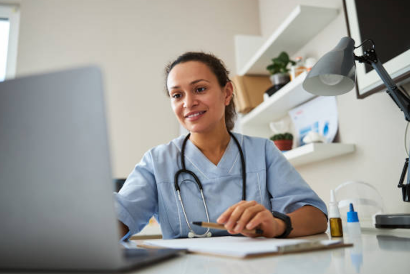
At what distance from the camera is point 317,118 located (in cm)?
177

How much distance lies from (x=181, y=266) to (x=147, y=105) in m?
2.35

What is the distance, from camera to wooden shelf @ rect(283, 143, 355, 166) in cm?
151

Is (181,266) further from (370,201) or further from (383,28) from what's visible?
(383,28)

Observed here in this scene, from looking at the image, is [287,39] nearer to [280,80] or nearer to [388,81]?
[280,80]

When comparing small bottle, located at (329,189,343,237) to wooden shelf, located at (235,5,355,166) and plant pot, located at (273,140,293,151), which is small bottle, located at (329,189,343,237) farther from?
plant pot, located at (273,140,293,151)

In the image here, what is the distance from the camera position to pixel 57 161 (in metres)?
0.34

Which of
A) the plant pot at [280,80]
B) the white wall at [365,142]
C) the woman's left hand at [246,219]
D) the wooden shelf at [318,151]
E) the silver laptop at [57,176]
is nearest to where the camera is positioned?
the silver laptop at [57,176]

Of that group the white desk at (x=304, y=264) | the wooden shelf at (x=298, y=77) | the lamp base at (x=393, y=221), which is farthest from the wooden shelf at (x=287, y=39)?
the white desk at (x=304, y=264)

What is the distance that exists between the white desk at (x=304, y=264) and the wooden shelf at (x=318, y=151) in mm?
1005

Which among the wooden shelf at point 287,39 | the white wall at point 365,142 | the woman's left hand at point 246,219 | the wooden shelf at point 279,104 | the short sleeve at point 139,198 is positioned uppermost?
the wooden shelf at point 287,39

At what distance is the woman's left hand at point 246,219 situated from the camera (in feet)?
2.07

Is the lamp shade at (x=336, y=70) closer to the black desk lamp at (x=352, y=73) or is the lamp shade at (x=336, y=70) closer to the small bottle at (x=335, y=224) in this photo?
the black desk lamp at (x=352, y=73)

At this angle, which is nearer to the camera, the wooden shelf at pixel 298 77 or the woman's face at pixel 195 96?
the woman's face at pixel 195 96

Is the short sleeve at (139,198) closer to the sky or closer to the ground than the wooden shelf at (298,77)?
closer to the ground
